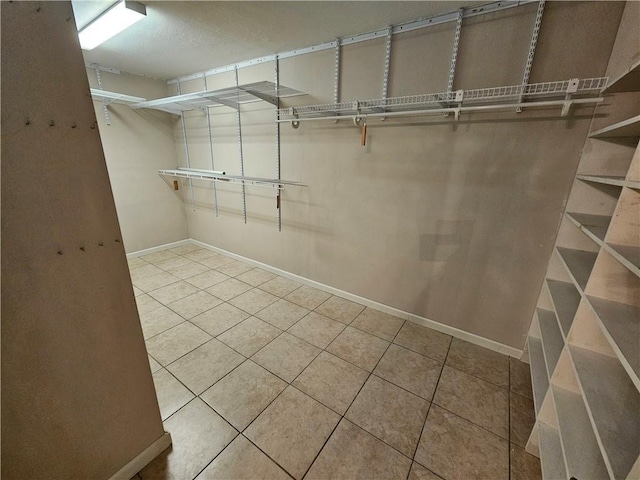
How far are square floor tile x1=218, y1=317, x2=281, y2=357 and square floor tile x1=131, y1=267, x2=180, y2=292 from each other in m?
1.39

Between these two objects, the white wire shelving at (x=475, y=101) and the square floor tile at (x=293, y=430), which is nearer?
the square floor tile at (x=293, y=430)

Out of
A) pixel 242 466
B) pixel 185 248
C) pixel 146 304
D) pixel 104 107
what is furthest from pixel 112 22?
pixel 242 466

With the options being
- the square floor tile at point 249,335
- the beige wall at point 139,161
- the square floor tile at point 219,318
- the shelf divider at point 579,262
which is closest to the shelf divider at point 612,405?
the shelf divider at point 579,262

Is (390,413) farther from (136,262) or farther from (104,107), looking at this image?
(104,107)

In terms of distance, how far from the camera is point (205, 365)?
1.94 m

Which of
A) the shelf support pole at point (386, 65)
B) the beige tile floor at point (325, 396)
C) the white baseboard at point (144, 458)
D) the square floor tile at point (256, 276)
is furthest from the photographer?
the square floor tile at point (256, 276)

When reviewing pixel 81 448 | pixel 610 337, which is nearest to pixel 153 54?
pixel 81 448

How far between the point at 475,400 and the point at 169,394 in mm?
2034

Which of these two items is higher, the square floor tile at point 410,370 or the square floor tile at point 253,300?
the square floor tile at point 253,300

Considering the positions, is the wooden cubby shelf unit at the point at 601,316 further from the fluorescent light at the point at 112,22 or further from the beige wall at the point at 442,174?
the fluorescent light at the point at 112,22

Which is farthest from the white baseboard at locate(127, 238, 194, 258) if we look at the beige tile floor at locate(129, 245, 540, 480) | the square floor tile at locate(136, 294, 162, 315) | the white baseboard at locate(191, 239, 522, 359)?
the white baseboard at locate(191, 239, 522, 359)

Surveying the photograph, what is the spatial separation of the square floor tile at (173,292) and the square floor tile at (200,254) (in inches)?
32.8

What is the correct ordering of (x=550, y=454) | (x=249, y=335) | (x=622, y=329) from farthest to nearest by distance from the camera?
(x=249, y=335) < (x=550, y=454) < (x=622, y=329)

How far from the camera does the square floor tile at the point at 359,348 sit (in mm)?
2021
